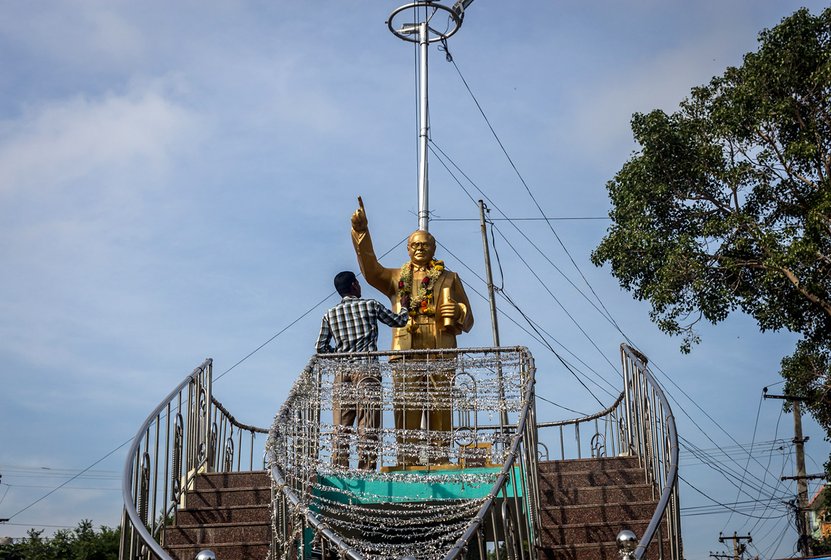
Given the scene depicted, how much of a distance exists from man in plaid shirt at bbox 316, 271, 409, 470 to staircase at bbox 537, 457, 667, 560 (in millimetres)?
1622

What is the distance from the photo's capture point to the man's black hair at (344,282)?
9.48 m

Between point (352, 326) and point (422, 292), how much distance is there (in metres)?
1.22

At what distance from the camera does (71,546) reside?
1185 centimetres

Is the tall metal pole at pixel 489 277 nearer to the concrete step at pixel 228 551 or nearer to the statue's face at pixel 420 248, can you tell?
the statue's face at pixel 420 248

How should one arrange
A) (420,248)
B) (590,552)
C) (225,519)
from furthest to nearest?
(420,248), (225,519), (590,552)

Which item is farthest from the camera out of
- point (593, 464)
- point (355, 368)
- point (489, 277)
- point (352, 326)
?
point (489, 277)

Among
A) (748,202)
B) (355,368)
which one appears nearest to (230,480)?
(355,368)

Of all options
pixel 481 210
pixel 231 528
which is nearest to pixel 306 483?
pixel 231 528

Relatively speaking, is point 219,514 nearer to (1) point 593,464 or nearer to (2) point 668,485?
(1) point 593,464

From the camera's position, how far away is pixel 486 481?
26.7ft

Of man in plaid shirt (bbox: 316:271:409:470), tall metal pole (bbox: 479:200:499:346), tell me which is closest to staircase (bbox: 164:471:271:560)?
man in plaid shirt (bbox: 316:271:409:470)

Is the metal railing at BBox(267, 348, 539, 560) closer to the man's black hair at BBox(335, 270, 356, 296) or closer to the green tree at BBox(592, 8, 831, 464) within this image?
the man's black hair at BBox(335, 270, 356, 296)

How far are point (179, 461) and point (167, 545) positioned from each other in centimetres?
90

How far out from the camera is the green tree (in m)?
13.2
